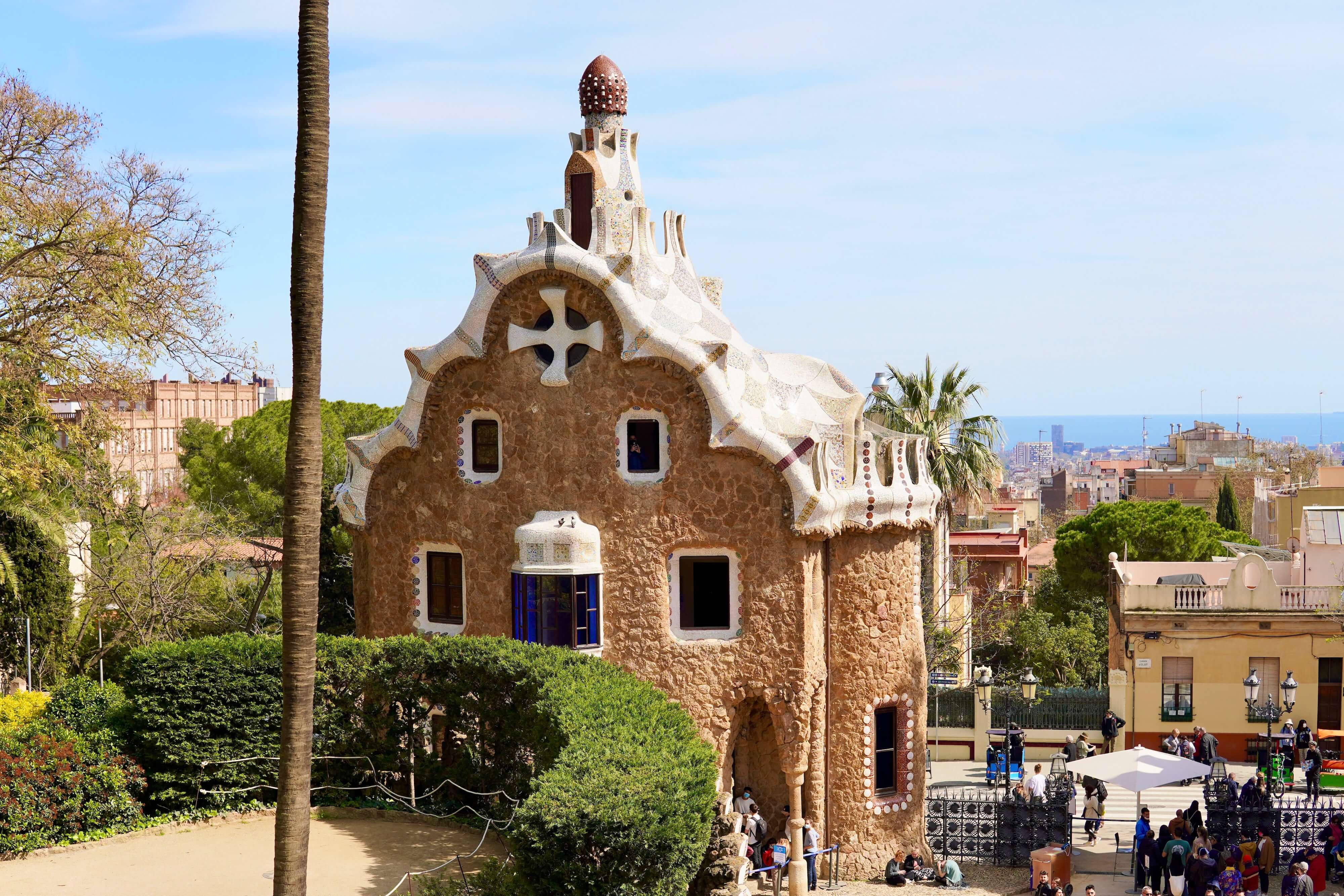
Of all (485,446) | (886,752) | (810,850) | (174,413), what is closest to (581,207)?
(485,446)

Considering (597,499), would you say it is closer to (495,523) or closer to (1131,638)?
(495,523)

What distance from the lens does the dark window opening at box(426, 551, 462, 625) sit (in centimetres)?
2497

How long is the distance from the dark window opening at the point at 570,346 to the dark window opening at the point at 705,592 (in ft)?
12.2

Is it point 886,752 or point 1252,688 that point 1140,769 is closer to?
point 886,752

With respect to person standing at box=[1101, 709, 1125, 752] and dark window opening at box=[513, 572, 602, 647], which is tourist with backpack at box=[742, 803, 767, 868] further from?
person standing at box=[1101, 709, 1125, 752]

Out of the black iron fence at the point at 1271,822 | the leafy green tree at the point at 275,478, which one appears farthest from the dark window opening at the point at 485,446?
the black iron fence at the point at 1271,822

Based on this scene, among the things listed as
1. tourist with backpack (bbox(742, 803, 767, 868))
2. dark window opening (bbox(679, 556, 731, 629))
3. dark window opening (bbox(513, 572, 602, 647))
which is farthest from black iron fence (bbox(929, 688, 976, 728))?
dark window opening (bbox(513, 572, 602, 647))

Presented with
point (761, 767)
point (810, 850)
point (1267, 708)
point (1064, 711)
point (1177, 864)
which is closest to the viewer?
point (1177, 864)

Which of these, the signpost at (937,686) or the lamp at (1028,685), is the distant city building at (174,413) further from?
the lamp at (1028,685)

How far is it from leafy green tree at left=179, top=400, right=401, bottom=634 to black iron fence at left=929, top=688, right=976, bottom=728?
45.3 ft

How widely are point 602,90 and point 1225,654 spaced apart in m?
19.0

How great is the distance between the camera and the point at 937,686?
118ft

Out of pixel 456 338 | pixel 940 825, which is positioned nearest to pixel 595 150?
pixel 456 338

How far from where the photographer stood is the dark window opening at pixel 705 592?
23609mm
